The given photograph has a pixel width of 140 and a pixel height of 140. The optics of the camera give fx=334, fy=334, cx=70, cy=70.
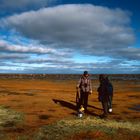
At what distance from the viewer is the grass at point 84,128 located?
13898mm

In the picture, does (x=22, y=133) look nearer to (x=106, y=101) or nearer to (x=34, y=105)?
(x=106, y=101)

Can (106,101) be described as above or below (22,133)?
above

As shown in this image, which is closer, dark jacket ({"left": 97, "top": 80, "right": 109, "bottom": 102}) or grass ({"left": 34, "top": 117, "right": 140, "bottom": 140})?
grass ({"left": 34, "top": 117, "right": 140, "bottom": 140})

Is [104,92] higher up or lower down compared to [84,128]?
higher up

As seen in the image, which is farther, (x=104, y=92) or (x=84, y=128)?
(x=104, y=92)

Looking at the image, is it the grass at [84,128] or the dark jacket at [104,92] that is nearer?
the grass at [84,128]

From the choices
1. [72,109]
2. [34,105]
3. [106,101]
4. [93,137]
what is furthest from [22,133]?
[34,105]

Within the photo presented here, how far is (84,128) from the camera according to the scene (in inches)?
583

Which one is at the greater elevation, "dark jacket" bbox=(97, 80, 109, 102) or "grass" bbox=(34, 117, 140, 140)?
"dark jacket" bbox=(97, 80, 109, 102)

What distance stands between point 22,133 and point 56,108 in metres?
7.75

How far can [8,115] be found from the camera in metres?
19.0

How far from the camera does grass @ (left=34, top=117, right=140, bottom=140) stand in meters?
13.9

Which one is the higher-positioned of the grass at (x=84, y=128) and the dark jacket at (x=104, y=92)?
the dark jacket at (x=104, y=92)

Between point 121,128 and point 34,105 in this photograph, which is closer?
point 121,128
